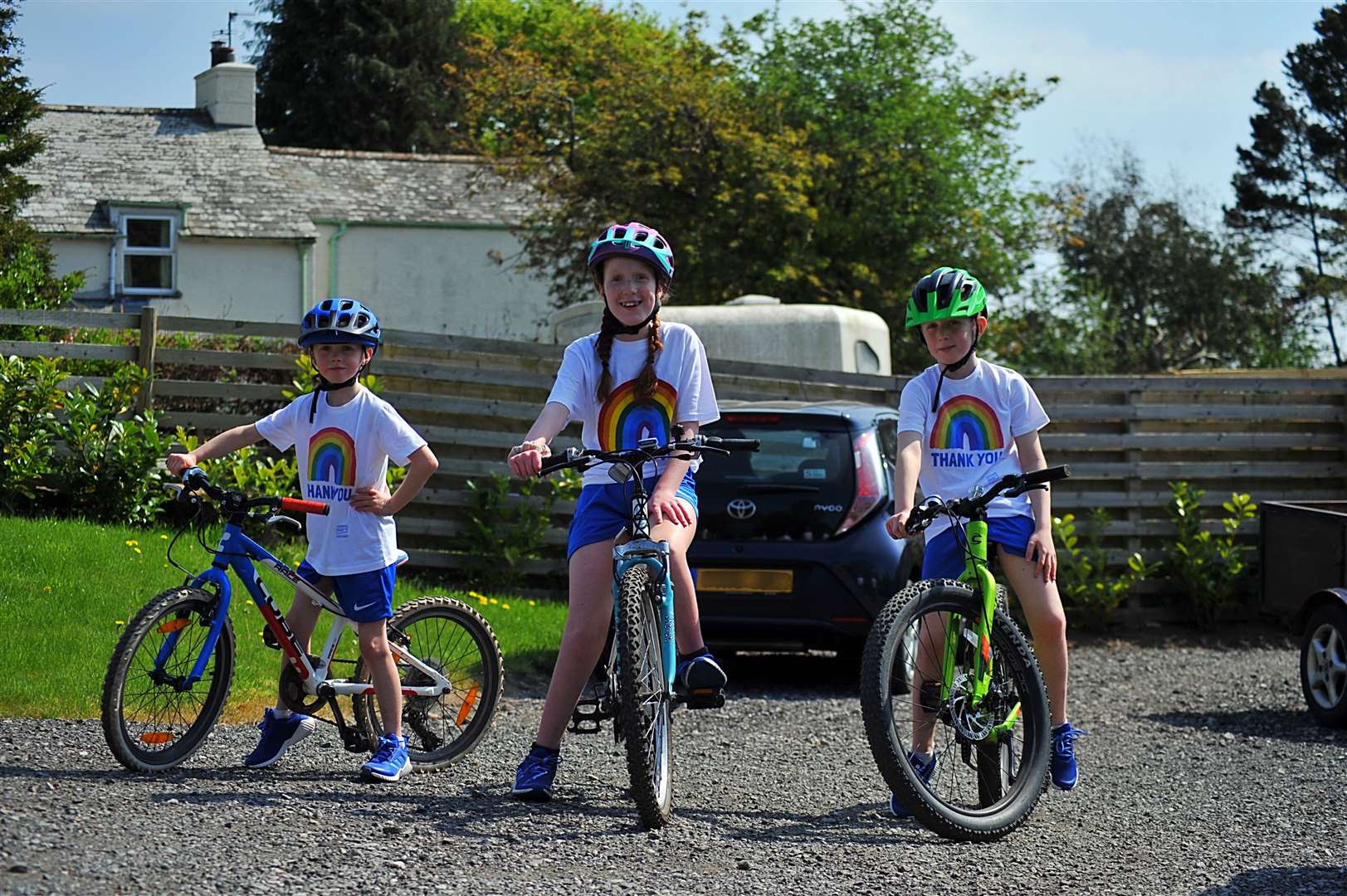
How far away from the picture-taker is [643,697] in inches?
207

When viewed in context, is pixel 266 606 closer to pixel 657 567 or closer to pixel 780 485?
pixel 657 567

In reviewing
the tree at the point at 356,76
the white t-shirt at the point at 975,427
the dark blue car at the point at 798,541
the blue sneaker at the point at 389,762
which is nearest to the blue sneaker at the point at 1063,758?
the white t-shirt at the point at 975,427

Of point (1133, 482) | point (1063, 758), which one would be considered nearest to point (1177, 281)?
point (1133, 482)

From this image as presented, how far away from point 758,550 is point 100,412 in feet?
16.7

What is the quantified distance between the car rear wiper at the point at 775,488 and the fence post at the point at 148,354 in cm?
483

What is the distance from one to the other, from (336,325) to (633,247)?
48.3 inches

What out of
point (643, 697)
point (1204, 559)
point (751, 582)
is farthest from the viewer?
point (1204, 559)

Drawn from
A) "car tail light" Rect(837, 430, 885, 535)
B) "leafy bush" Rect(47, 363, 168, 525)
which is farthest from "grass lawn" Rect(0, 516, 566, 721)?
"car tail light" Rect(837, 430, 885, 535)

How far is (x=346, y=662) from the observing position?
21.3ft

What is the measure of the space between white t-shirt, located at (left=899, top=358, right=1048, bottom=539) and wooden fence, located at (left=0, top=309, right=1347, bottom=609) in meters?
5.39

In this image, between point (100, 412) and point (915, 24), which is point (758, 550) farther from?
point (915, 24)

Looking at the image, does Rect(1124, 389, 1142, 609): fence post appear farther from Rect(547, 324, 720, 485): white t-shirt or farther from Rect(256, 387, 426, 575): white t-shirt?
Rect(256, 387, 426, 575): white t-shirt

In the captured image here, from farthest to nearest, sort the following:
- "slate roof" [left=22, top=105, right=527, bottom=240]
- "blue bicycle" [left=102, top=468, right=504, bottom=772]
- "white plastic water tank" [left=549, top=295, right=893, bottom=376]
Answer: "slate roof" [left=22, top=105, right=527, bottom=240]
"white plastic water tank" [left=549, top=295, right=893, bottom=376]
"blue bicycle" [left=102, top=468, right=504, bottom=772]

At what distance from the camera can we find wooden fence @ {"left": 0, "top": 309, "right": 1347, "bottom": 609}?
11938mm
